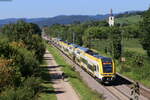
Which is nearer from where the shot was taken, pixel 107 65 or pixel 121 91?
pixel 121 91

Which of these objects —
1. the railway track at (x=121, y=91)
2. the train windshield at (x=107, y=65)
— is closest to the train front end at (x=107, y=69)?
the train windshield at (x=107, y=65)

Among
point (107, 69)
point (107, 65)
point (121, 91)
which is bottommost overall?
point (121, 91)

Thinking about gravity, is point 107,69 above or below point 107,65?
below

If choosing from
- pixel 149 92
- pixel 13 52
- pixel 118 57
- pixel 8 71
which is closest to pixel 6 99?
pixel 8 71

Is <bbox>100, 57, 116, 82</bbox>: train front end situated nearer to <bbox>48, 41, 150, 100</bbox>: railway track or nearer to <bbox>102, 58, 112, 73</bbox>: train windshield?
<bbox>102, 58, 112, 73</bbox>: train windshield

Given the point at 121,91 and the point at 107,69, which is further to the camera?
the point at 107,69

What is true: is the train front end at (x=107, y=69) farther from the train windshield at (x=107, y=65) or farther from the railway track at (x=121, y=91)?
the railway track at (x=121, y=91)

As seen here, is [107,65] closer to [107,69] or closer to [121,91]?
[107,69]

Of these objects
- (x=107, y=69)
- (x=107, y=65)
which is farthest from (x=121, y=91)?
(x=107, y=65)

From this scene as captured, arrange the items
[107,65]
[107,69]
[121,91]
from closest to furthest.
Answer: [121,91] < [107,69] < [107,65]

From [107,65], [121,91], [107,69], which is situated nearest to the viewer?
[121,91]

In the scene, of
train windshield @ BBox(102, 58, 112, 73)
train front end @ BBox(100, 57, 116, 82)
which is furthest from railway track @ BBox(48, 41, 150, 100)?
train windshield @ BBox(102, 58, 112, 73)

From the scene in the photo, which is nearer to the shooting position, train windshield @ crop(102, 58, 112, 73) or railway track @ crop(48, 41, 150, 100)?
railway track @ crop(48, 41, 150, 100)

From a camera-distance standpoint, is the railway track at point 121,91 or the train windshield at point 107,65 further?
the train windshield at point 107,65
